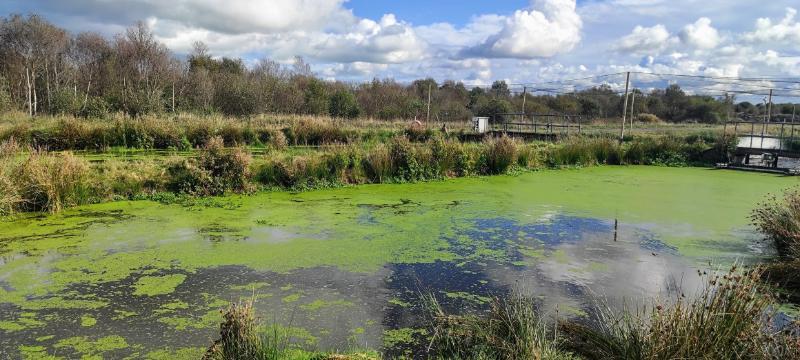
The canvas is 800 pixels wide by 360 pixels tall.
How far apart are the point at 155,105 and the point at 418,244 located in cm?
1666

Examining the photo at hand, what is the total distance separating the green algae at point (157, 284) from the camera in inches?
185

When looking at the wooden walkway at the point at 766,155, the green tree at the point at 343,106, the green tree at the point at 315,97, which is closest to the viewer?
the wooden walkway at the point at 766,155

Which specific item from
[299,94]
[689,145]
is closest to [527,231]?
[689,145]

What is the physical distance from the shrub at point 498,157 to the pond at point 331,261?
10.3 ft

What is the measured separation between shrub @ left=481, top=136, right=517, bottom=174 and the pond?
10.3 ft

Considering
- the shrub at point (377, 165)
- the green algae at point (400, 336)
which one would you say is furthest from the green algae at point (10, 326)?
the shrub at point (377, 165)

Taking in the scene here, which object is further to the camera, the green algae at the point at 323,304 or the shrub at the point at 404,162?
the shrub at the point at 404,162

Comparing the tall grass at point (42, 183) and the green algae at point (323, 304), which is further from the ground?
the tall grass at point (42, 183)

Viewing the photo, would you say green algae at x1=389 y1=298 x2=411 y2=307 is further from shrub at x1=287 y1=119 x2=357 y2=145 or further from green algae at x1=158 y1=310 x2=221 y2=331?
shrub at x1=287 y1=119 x2=357 y2=145

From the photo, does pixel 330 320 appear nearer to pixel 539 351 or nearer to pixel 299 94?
pixel 539 351

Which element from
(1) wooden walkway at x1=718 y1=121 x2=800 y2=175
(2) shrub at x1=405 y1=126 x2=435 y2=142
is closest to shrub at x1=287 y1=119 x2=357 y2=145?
(2) shrub at x1=405 y1=126 x2=435 y2=142

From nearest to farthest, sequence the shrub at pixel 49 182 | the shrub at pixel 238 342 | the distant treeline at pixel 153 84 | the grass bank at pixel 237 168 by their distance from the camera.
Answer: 1. the shrub at pixel 238 342
2. the shrub at pixel 49 182
3. the grass bank at pixel 237 168
4. the distant treeline at pixel 153 84

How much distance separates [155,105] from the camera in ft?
65.0

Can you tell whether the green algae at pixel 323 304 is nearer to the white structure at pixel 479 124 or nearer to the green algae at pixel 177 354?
the green algae at pixel 177 354
